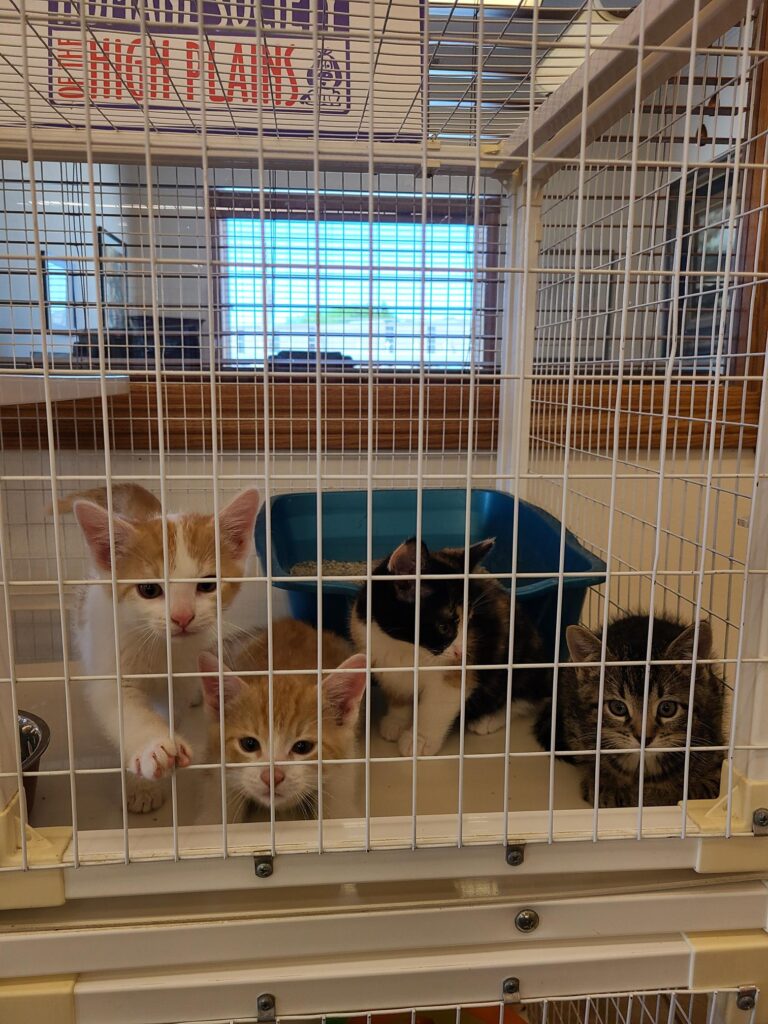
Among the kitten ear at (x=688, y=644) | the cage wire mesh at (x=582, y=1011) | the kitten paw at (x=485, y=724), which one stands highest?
the kitten ear at (x=688, y=644)

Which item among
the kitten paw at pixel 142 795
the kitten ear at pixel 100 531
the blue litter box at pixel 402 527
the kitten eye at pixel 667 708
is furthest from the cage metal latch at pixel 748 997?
the kitten ear at pixel 100 531

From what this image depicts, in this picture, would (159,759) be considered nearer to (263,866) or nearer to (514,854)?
(263,866)

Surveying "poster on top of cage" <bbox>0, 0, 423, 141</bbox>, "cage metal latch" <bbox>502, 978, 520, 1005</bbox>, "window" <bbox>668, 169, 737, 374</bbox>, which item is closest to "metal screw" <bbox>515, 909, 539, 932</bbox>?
"cage metal latch" <bbox>502, 978, 520, 1005</bbox>

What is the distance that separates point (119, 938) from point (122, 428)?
3.76 ft

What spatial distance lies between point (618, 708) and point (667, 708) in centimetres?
6

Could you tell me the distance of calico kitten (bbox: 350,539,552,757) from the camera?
998 mm

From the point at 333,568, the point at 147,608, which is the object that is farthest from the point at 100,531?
the point at 333,568

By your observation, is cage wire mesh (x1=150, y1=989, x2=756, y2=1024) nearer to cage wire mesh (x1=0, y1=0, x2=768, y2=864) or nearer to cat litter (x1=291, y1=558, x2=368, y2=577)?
cage wire mesh (x1=0, y1=0, x2=768, y2=864)

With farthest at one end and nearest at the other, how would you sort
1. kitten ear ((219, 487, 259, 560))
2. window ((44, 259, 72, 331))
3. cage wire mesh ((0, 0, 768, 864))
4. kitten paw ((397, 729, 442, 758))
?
window ((44, 259, 72, 331))
kitten paw ((397, 729, 442, 758))
kitten ear ((219, 487, 259, 560))
cage wire mesh ((0, 0, 768, 864))

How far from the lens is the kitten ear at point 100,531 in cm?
76

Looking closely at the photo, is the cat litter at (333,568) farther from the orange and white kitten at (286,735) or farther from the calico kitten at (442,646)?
the orange and white kitten at (286,735)

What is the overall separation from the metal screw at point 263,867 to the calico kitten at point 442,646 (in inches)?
12.9

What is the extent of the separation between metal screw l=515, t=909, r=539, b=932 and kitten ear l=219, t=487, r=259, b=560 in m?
0.50

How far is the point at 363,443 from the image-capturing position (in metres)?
1.62
